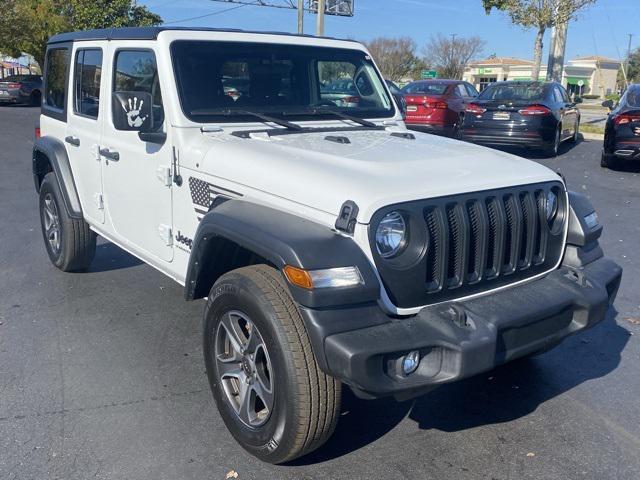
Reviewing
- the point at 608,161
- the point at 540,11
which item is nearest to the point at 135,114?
the point at 608,161

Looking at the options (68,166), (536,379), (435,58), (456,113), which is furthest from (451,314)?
(435,58)

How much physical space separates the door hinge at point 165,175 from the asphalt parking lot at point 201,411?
3.70 ft

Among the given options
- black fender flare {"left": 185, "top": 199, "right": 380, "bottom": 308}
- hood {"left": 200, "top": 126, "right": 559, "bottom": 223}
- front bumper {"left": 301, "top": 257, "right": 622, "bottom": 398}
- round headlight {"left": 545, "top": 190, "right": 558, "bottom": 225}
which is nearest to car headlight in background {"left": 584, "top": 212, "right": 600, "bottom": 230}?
round headlight {"left": 545, "top": 190, "right": 558, "bottom": 225}

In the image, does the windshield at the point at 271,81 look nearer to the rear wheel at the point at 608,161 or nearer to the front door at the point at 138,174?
the front door at the point at 138,174

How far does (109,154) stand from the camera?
461 cm

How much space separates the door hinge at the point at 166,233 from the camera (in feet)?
13.2

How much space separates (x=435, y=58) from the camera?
62906 millimetres

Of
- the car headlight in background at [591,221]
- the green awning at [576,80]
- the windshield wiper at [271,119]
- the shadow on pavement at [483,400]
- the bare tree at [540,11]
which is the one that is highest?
the bare tree at [540,11]

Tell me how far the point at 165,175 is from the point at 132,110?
1.35 ft

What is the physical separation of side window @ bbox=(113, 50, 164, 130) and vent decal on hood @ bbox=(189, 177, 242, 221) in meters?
0.54

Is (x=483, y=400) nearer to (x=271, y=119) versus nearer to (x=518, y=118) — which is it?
(x=271, y=119)

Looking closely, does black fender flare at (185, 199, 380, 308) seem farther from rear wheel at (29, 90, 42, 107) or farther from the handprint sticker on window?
rear wheel at (29, 90, 42, 107)

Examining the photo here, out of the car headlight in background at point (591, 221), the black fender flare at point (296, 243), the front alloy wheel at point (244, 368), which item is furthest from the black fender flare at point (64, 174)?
the car headlight in background at point (591, 221)

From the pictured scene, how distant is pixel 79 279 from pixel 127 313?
3.30 feet
